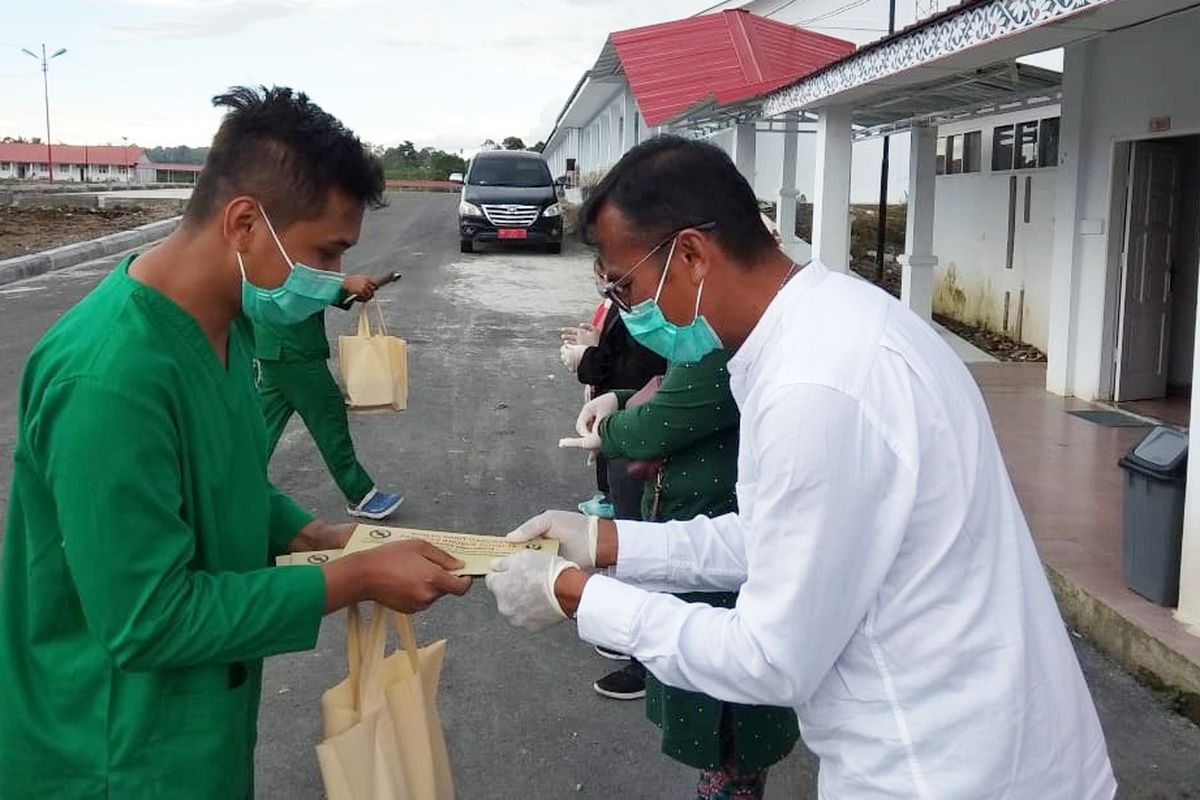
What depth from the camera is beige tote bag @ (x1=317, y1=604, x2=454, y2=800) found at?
186 centimetres

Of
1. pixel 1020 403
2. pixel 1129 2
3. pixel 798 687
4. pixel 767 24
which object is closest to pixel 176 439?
pixel 798 687

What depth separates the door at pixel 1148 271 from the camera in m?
9.19

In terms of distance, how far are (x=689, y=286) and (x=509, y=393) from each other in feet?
25.1

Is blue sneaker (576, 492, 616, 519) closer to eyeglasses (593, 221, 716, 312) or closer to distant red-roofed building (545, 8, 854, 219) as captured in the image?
eyeglasses (593, 221, 716, 312)

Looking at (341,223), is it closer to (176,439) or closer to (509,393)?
(176,439)

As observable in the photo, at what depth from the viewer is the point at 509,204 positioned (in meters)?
19.2

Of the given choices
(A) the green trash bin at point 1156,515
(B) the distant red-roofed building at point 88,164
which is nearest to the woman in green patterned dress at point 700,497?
(A) the green trash bin at point 1156,515

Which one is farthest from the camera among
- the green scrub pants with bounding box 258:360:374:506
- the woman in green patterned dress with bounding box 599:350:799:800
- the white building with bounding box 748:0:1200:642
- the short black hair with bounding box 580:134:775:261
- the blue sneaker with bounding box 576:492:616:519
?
the white building with bounding box 748:0:1200:642

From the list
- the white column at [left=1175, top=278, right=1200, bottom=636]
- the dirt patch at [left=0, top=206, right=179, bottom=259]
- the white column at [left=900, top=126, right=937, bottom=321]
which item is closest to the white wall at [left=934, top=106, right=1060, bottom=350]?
the white column at [left=900, top=126, right=937, bottom=321]

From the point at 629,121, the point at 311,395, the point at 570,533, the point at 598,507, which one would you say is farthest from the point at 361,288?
the point at 629,121

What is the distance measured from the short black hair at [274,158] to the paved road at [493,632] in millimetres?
2198

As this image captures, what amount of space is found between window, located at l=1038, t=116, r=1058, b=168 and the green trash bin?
314 inches

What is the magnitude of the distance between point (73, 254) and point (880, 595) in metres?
18.4

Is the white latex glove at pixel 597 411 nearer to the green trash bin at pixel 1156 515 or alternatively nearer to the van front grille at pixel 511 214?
the green trash bin at pixel 1156 515
